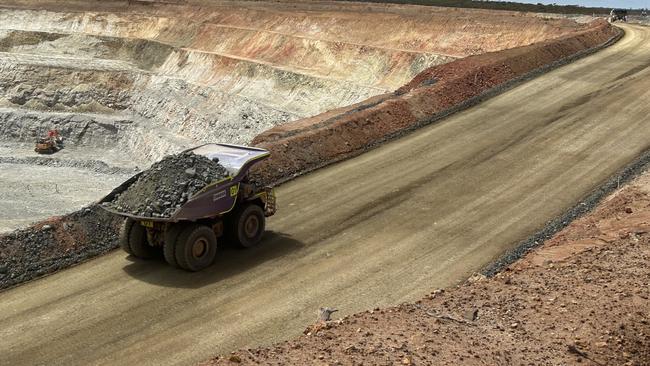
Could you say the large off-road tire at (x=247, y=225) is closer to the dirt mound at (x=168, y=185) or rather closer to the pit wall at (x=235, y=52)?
the dirt mound at (x=168, y=185)

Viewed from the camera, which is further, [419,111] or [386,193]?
[419,111]

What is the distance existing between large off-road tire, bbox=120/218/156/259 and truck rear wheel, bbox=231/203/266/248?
185 centimetres

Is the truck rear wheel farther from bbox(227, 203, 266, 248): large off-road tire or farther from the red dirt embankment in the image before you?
the red dirt embankment

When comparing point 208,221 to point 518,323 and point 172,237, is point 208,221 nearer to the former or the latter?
point 172,237

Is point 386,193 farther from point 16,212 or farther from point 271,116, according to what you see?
point 271,116

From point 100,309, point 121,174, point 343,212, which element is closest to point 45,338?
point 100,309

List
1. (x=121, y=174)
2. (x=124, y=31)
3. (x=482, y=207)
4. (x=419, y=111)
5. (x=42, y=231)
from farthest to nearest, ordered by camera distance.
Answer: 1. (x=124, y=31)
2. (x=121, y=174)
3. (x=419, y=111)
4. (x=482, y=207)
5. (x=42, y=231)

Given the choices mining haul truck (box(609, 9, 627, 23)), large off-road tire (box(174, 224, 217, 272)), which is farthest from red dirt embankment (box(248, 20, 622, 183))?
mining haul truck (box(609, 9, 627, 23))

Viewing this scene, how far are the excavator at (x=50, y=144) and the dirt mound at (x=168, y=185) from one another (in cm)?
3576

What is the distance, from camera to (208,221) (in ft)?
45.5

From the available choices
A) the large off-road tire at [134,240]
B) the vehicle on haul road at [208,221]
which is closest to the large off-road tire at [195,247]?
the vehicle on haul road at [208,221]

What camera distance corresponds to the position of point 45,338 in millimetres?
11289

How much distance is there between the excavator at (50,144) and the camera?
4656cm

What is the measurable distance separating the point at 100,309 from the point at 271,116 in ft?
108
